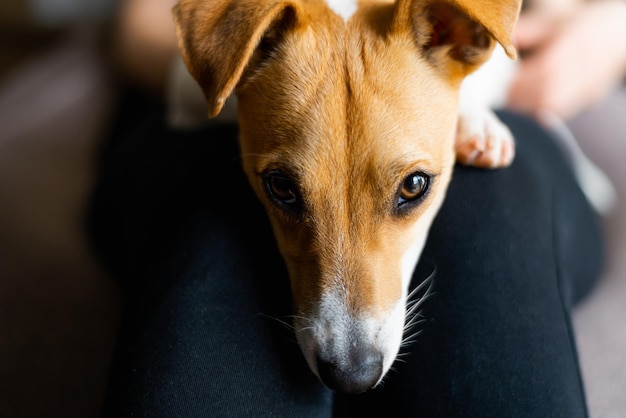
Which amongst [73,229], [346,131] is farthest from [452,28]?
[73,229]

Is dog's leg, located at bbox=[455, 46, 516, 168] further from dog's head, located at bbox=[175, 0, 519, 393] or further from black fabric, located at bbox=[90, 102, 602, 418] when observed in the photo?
dog's head, located at bbox=[175, 0, 519, 393]

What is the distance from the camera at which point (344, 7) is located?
5.66 feet

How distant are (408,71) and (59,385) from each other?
151 centimetres

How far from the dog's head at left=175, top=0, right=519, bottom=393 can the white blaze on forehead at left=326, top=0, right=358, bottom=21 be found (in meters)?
0.02

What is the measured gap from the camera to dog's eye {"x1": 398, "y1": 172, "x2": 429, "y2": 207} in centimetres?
157

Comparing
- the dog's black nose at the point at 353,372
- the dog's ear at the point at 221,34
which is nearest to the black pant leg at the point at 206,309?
the dog's black nose at the point at 353,372

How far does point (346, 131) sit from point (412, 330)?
1.79 ft

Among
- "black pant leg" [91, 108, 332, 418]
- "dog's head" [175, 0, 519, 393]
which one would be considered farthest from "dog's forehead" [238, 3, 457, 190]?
"black pant leg" [91, 108, 332, 418]

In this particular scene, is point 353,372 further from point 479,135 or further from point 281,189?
point 479,135

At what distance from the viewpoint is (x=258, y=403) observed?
56.6 inches

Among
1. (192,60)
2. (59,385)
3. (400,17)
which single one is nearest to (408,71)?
(400,17)

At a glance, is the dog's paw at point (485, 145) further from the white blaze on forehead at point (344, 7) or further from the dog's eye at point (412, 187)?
the white blaze on forehead at point (344, 7)

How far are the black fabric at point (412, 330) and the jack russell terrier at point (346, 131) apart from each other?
0.09 m

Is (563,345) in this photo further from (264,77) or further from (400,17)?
(264,77)
